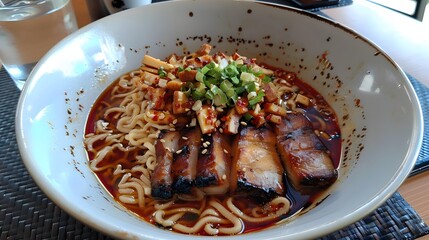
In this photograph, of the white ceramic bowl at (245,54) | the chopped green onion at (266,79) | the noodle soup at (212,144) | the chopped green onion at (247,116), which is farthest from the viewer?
the chopped green onion at (266,79)

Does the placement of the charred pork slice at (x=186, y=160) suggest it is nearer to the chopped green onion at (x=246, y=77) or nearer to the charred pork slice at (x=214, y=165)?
the charred pork slice at (x=214, y=165)

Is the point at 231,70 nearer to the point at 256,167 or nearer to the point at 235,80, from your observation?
the point at 235,80

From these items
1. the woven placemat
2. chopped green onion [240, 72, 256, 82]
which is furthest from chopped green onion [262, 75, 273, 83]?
the woven placemat

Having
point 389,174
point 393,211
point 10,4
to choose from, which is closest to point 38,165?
point 389,174

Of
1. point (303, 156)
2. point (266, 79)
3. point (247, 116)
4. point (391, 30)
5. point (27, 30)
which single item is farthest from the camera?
point (391, 30)

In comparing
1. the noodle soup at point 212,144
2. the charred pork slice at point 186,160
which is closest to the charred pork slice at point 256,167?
the noodle soup at point 212,144

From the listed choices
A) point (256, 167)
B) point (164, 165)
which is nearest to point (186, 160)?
point (164, 165)

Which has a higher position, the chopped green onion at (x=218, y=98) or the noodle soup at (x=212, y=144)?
the chopped green onion at (x=218, y=98)
